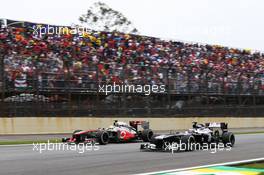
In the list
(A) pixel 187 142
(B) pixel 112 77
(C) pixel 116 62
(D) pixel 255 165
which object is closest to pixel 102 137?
(A) pixel 187 142

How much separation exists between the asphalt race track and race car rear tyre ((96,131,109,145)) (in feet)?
8.68

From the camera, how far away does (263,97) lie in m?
31.2

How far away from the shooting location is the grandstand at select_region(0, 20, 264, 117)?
2019 cm

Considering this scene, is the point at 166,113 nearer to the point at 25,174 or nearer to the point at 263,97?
the point at 263,97

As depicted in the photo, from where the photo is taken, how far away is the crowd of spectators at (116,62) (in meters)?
20.6

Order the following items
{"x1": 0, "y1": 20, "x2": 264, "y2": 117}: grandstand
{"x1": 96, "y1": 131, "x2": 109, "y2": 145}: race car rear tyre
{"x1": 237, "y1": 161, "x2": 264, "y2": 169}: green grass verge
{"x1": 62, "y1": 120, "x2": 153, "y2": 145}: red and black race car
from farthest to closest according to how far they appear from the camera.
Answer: {"x1": 0, "y1": 20, "x2": 264, "y2": 117}: grandstand < {"x1": 96, "y1": 131, "x2": 109, "y2": 145}: race car rear tyre < {"x1": 62, "y1": 120, "x2": 153, "y2": 145}: red and black race car < {"x1": 237, "y1": 161, "x2": 264, "y2": 169}: green grass verge

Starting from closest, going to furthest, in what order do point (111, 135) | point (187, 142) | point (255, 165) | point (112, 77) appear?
point (255, 165) < point (187, 142) < point (111, 135) < point (112, 77)

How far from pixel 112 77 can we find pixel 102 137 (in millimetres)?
7849

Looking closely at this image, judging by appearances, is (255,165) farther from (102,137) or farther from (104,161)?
(102,137)

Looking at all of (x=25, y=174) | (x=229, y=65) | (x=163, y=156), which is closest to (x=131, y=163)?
(x=163, y=156)

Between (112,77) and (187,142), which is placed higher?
(112,77)

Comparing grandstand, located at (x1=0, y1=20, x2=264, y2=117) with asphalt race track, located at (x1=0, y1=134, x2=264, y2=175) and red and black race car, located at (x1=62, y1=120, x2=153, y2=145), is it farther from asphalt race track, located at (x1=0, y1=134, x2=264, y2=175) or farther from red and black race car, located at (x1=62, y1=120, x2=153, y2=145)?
asphalt race track, located at (x1=0, y1=134, x2=264, y2=175)

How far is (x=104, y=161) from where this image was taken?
35.2 ft

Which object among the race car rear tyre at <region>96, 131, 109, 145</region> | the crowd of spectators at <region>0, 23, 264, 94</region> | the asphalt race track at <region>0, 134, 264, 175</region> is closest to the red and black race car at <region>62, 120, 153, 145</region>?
the race car rear tyre at <region>96, 131, 109, 145</region>
